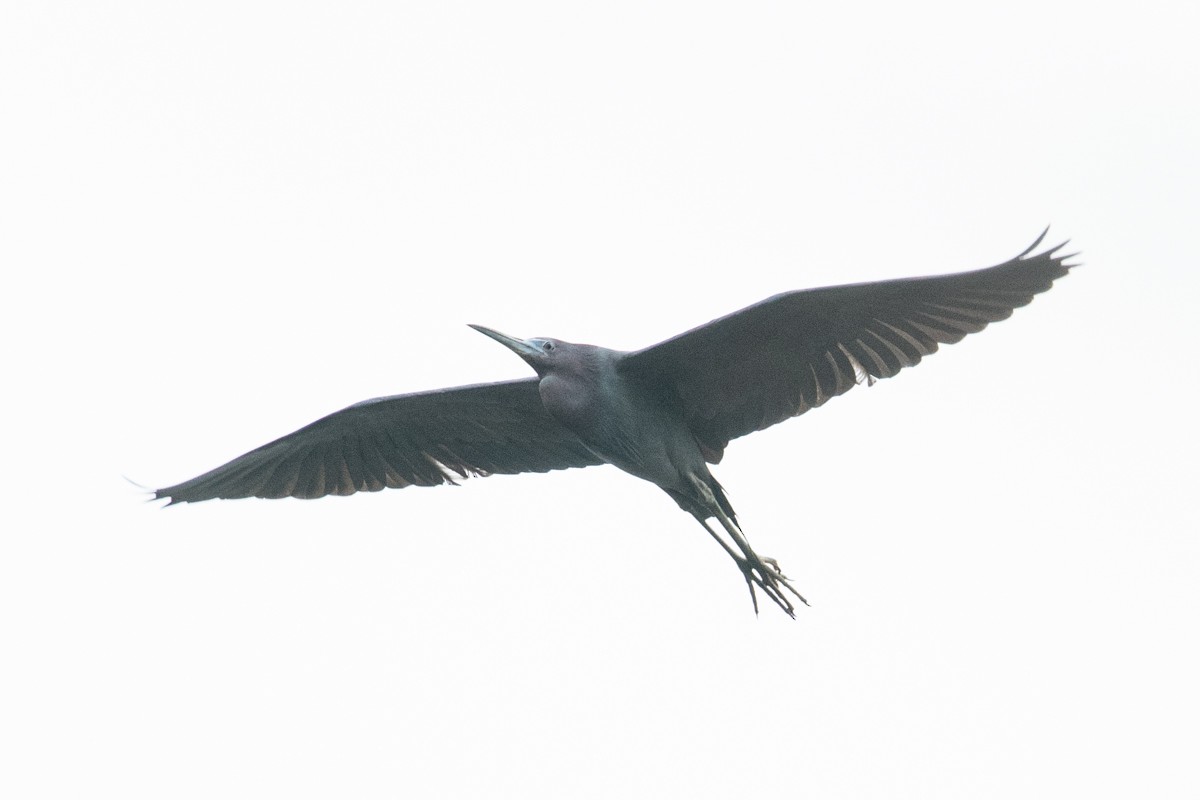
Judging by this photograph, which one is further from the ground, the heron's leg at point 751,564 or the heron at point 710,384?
the heron at point 710,384

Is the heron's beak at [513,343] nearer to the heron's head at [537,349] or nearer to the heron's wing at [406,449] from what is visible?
the heron's head at [537,349]

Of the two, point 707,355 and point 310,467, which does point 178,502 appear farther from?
point 707,355

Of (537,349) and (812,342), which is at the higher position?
(537,349)

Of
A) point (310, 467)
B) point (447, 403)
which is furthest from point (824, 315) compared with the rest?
point (310, 467)

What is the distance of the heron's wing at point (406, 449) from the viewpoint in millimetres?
12391

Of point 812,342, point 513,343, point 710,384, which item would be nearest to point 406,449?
point 513,343

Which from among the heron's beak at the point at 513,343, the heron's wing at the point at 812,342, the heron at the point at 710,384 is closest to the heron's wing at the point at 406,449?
the heron at the point at 710,384

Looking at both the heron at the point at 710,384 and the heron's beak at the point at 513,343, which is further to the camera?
the heron's beak at the point at 513,343

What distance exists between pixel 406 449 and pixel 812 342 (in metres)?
3.33

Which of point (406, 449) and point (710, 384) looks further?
point (406, 449)

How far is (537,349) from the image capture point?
1145 cm

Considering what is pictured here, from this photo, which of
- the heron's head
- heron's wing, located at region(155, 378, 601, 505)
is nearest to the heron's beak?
the heron's head

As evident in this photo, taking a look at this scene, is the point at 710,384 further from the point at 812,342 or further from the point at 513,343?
the point at 513,343

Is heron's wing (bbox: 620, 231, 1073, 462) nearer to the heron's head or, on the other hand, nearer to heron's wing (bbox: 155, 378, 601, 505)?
the heron's head
